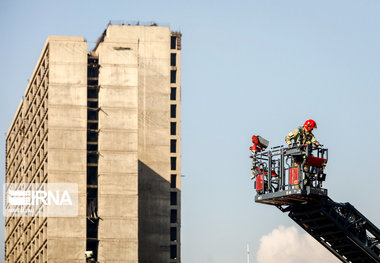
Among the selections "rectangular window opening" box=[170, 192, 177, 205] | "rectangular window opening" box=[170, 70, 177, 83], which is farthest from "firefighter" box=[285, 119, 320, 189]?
"rectangular window opening" box=[170, 70, 177, 83]

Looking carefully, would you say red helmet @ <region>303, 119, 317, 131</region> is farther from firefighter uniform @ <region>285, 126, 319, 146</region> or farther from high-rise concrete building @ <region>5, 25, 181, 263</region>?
high-rise concrete building @ <region>5, 25, 181, 263</region>

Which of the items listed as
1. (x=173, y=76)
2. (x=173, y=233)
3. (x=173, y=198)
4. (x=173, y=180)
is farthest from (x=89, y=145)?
(x=173, y=76)

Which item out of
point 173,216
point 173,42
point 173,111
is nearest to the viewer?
point 173,216

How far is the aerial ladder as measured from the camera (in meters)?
63.4

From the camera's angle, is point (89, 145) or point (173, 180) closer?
point (89, 145)

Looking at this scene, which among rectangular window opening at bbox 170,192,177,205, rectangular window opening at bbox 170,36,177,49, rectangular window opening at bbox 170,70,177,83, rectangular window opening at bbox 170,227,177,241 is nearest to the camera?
rectangular window opening at bbox 170,227,177,241

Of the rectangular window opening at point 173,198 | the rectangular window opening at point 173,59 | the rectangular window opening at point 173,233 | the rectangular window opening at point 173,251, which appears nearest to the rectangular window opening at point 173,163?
the rectangular window opening at point 173,198

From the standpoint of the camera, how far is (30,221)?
153 m

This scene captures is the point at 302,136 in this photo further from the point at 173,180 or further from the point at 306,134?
the point at 173,180

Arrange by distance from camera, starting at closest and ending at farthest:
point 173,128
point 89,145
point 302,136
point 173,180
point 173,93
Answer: point 302,136 → point 89,145 → point 173,180 → point 173,128 → point 173,93

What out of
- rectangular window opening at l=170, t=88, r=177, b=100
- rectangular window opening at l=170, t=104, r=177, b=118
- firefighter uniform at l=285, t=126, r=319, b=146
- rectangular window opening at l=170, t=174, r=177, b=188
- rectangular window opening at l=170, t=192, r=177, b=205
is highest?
rectangular window opening at l=170, t=88, r=177, b=100

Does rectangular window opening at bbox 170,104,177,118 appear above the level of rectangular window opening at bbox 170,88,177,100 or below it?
below

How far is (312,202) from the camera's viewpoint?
210 ft

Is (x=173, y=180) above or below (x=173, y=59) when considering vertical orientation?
below
